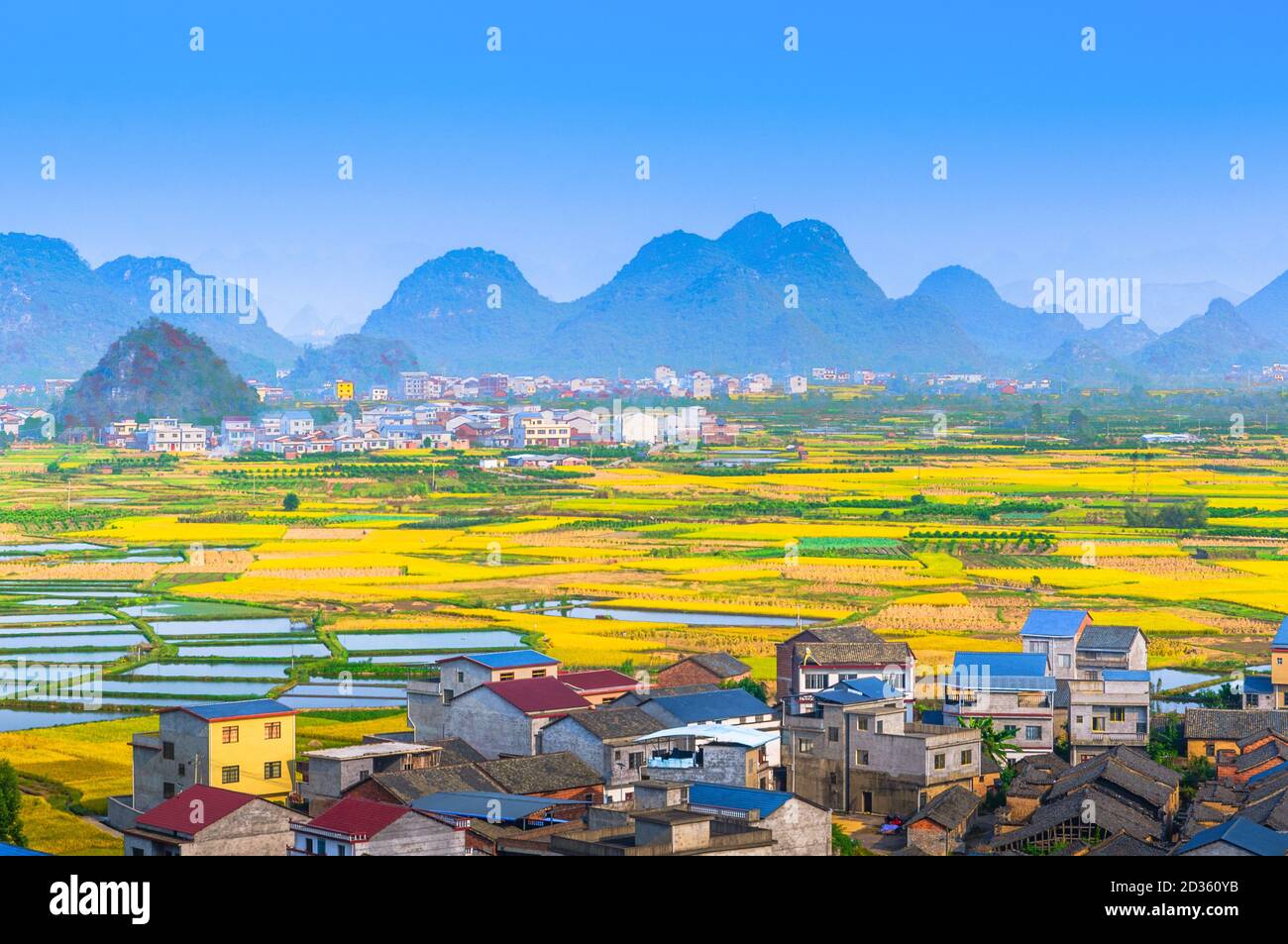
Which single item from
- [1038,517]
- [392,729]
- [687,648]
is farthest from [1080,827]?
[1038,517]

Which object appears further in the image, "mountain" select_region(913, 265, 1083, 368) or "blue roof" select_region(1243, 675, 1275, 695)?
"mountain" select_region(913, 265, 1083, 368)

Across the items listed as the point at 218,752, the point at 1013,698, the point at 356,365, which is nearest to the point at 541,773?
the point at 218,752

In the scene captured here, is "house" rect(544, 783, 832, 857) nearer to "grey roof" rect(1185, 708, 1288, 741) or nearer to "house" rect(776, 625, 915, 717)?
"house" rect(776, 625, 915, 717)

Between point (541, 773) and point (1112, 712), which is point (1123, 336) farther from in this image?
point (541, 773)

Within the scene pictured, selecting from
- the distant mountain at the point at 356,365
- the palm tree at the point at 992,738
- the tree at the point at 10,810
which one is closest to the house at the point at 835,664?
the palm tree at the point at 992,738

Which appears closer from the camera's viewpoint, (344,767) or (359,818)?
(359,818)

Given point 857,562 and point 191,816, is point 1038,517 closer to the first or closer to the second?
point 857,562

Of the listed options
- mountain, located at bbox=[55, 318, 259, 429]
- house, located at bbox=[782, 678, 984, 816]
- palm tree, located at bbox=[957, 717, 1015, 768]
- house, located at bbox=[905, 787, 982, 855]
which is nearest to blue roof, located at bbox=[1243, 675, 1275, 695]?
palm tree, located at bbox=[957, 717, 1015, 768]
